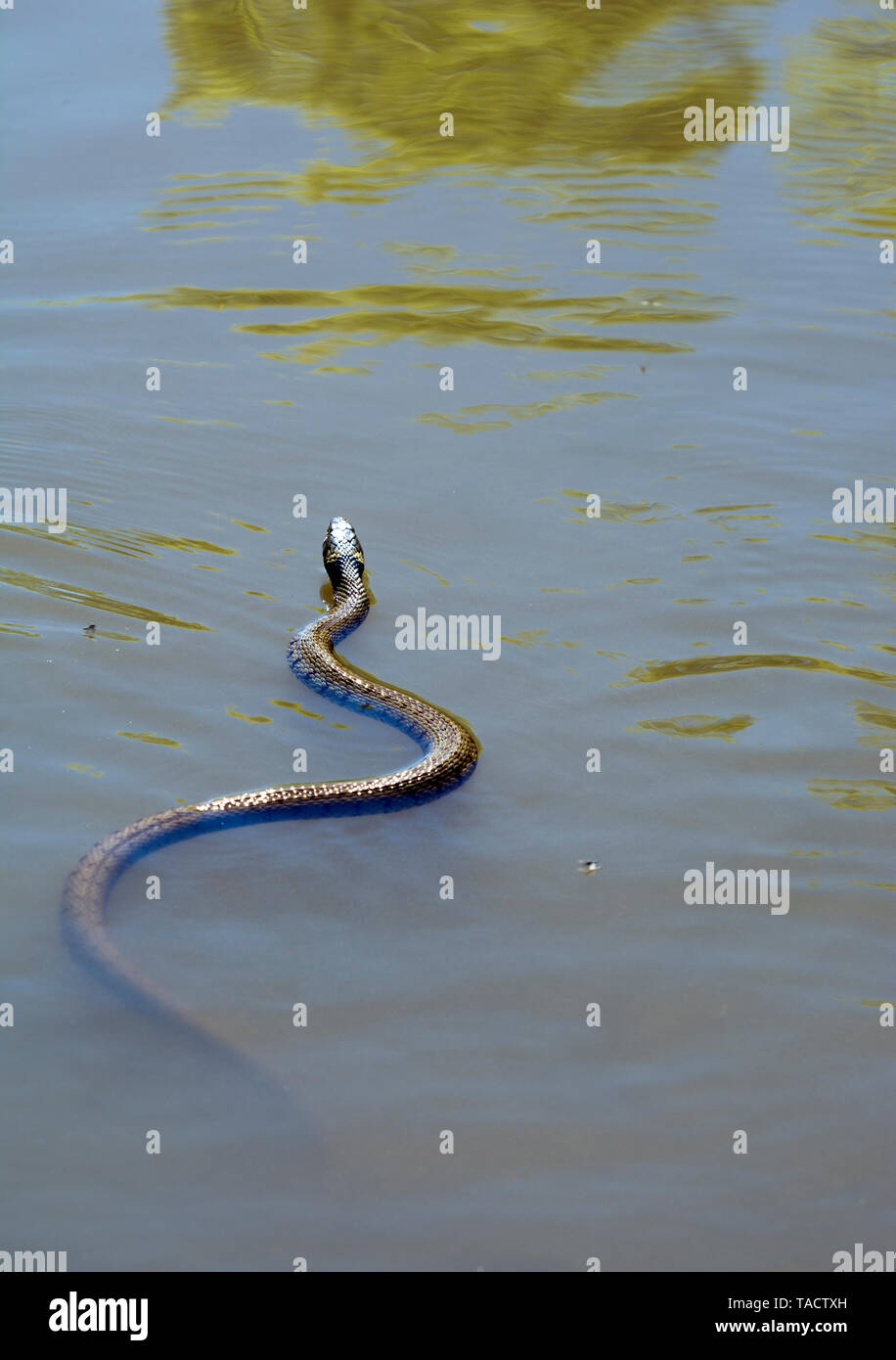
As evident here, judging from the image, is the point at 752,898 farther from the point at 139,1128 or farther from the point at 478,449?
the point at 478,449

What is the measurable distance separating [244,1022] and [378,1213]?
964mm

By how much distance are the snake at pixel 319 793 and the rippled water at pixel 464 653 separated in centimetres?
10

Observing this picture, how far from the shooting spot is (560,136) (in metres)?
13.7

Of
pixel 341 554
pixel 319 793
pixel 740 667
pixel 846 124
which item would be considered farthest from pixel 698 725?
pixel 846 124

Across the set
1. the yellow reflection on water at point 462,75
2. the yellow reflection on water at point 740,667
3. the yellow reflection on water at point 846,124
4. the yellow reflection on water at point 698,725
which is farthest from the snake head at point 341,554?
the yellow reflection on water at point 846,124

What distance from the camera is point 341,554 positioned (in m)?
8.03

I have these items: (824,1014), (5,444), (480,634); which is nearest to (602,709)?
(480,634)

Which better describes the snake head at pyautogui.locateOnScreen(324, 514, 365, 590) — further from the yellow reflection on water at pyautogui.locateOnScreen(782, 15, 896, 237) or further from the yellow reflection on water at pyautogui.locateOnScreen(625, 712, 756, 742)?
the yellow reflection on water at pyautogui.locateOnScreen(782, 15, 896, 237)

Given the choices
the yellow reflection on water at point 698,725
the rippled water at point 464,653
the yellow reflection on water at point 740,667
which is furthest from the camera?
the yellow reflection on water at point 740,667

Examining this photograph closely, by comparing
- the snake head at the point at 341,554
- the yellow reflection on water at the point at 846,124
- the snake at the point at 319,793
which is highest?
the yellow reflection on water at the point at 846,124

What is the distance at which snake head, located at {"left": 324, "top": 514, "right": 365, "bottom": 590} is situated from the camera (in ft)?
26.2

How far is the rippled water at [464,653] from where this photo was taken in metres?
4.64

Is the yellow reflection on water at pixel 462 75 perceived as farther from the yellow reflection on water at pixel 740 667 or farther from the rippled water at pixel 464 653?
the yellow reflection on water at pixel 740 667
